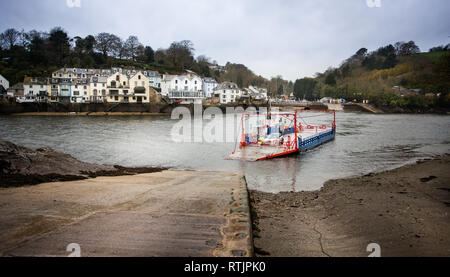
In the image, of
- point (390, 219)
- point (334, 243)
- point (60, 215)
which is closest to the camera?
point (60, 215)

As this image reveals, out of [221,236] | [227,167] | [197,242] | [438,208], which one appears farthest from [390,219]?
[227,167]

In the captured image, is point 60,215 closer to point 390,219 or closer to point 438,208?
point 390,219

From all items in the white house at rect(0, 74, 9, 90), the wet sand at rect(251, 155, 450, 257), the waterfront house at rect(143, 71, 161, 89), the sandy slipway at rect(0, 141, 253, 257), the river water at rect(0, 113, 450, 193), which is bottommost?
the river water at rect(0, 113, 450, 193)

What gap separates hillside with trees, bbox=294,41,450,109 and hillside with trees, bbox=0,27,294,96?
42448 mm

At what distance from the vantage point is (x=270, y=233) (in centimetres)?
527

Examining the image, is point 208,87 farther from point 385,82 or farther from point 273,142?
point 385,82

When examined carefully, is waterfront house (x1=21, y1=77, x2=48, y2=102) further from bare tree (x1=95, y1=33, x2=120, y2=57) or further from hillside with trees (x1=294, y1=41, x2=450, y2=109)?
hillside with trees (x1=294, y1=41, x2=450, y2=109)

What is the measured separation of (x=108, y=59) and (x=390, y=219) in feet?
350

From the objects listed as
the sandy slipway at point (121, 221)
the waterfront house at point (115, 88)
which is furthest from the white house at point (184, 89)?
the sandy slipway at point (121, 221)

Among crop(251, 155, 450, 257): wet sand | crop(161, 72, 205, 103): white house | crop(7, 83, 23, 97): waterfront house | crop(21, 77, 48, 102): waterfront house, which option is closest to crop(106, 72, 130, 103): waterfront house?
crop(161, 72, 205, 103): white house

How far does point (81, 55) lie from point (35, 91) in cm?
3421

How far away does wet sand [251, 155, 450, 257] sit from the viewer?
450 centimetres

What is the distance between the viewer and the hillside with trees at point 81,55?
262ft

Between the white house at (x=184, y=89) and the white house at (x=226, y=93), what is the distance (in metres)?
8.09
